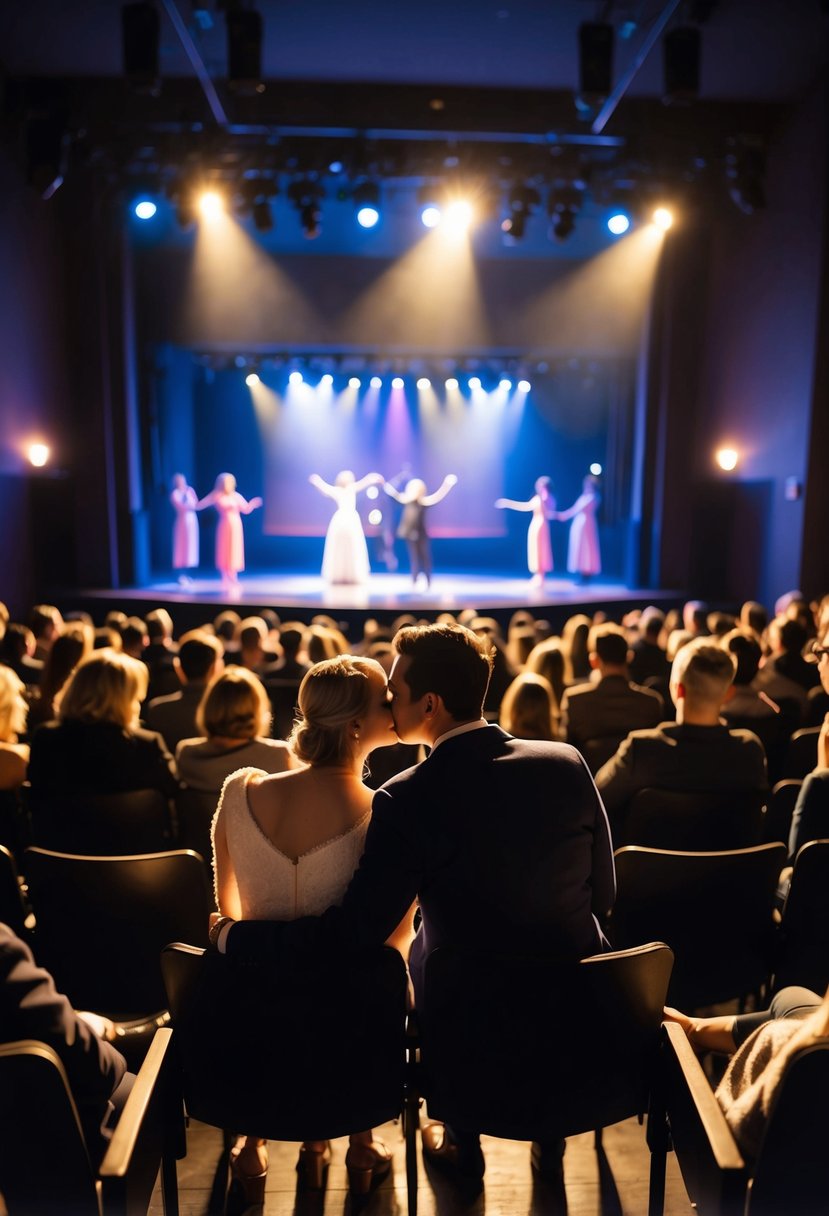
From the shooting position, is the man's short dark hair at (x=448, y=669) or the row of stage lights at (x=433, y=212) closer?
the man's short dark hair at (x=448, y=669)

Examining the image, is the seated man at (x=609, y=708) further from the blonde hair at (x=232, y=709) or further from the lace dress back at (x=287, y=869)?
the lace dress back at (x=287, y=869)

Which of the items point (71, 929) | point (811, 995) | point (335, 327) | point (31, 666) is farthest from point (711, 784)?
point (335, 327)

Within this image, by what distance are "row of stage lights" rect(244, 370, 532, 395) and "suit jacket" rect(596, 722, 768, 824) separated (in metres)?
A: 13.2

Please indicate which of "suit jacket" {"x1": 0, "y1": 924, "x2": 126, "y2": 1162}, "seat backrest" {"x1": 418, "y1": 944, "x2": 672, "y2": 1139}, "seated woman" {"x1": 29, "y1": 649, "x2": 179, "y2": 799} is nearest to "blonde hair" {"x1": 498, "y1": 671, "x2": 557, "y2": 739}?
"seated woman" {"x1": 29, "y1": 649, "x2": 179, "y2": 799}

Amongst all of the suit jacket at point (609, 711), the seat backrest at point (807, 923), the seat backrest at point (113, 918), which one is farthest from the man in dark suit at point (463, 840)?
the suit jacket at point (609, 711)

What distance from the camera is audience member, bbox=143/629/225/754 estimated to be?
400 centimetres

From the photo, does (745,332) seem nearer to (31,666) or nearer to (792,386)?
(792,386)

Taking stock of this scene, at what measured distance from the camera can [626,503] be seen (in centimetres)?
1370

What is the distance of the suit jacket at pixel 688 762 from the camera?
298cm

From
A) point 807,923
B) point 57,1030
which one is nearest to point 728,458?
point 807,923

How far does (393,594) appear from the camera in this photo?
38.6ft

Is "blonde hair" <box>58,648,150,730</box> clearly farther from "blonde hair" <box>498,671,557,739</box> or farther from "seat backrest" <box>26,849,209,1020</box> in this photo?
"blonde hair" <box>498,671,557,739</box>

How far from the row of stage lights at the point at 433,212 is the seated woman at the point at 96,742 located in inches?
318

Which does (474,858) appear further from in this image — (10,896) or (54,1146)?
(10,896)
